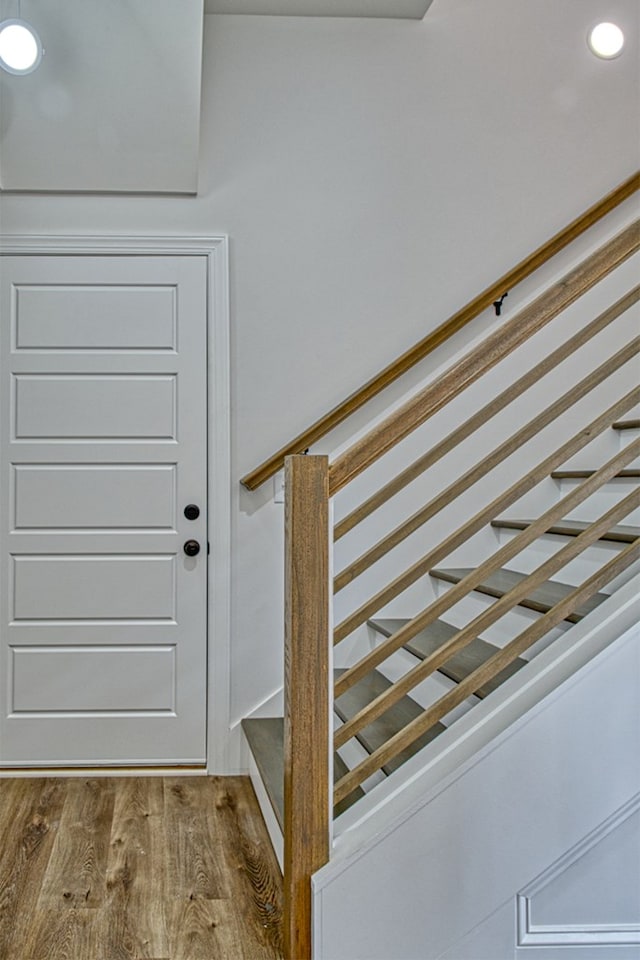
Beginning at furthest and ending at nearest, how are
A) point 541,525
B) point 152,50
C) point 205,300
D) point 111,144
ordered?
point 205,300, point 111,144, point 152,50, point 541,525

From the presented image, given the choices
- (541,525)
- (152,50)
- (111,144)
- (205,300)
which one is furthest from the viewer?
(205,300)

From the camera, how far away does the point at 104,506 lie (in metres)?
3.56

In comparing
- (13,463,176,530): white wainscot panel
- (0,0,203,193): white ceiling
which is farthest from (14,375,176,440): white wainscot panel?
(0,0,203,193): white ceiling

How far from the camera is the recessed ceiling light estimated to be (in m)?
3.41

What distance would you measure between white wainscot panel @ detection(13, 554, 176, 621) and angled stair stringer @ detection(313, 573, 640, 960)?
172 centimetres

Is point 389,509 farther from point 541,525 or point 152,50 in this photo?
point 152,50

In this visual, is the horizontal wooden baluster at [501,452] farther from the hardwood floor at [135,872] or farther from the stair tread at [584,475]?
the hardwood floor at [135,872]

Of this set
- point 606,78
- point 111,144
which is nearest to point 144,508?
point 111,144

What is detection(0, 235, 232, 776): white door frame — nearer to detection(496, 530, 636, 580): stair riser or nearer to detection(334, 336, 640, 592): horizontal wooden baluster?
detection(496, 530, 636, 580): stair riser

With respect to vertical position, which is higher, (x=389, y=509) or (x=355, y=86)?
(x=355, y=86)

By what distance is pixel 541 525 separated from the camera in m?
2.11

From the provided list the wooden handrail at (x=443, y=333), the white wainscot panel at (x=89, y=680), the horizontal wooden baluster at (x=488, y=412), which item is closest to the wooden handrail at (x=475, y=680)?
the horizontal wooden baluster at (x=488, y=412)

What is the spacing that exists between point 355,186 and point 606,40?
3.38 feet

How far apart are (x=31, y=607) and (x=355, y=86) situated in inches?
91.5
